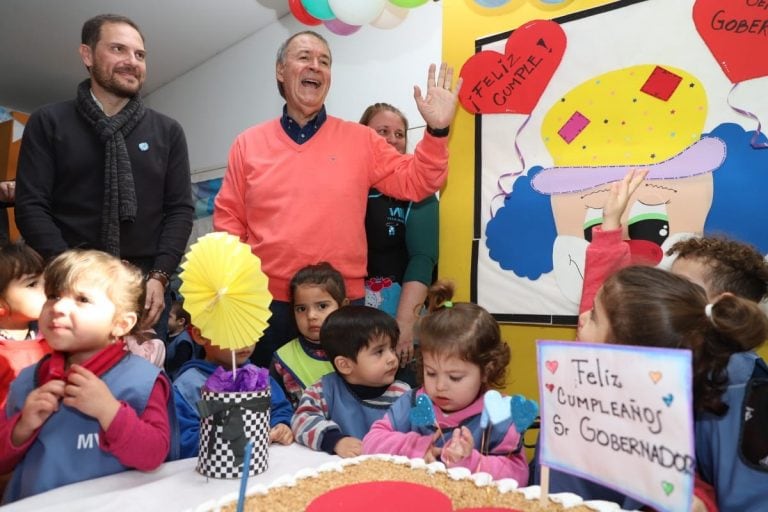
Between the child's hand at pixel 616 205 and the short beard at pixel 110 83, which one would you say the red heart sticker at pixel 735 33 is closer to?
the child's hand at pixel 616 205

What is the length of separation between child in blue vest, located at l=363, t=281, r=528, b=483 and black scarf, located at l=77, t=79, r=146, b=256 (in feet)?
3.91

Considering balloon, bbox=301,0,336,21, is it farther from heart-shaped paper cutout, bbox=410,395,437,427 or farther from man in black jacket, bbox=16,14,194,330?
heart-shaped paper cutout, bbox=410,395,437,427

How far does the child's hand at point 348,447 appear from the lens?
1.38m

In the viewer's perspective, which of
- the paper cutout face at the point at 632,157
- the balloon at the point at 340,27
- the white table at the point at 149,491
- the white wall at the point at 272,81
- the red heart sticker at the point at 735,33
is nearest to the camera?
the white table at the point at 149,491

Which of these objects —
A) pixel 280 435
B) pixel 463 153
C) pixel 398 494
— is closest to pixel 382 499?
pixel 398 494

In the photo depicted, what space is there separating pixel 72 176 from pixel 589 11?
6.34 ft

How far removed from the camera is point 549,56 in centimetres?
221

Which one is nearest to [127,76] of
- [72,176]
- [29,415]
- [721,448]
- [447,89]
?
[72,176]

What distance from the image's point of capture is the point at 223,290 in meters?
1.17

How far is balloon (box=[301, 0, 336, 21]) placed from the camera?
2402mm

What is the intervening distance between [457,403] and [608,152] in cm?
112

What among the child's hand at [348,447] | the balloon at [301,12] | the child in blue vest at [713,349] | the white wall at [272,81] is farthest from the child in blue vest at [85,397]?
the white wall at [272,81]

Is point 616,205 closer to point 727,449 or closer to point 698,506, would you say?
point 727,449

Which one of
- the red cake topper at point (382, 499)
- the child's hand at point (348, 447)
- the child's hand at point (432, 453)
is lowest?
the child's hand at point (348, 447)
